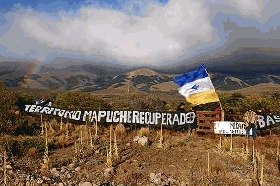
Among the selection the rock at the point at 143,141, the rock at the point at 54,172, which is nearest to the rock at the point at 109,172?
the rock at the point at 54,172

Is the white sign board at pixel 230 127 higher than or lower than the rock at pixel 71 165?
higher

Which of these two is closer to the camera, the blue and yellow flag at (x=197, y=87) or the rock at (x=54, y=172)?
the rock at (x=54, y=172)

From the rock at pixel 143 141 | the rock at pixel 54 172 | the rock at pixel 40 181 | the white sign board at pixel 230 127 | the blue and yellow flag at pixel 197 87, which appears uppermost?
the blue and yellow flag at pixel 197 87

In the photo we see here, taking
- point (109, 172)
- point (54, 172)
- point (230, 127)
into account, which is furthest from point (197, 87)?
point (54, 172)

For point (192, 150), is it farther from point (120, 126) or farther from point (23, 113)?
point (23, 113)

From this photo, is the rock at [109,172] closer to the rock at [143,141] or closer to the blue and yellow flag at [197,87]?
the rock at [143,141]

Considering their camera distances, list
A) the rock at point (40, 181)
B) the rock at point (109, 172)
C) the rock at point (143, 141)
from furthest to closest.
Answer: the rock at point (143, 141) → the rock at point (109, 172) → the rock at point (40, 181)

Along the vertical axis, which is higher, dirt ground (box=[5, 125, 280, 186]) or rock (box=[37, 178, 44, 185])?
dirt ground (box=[5, 125, 280, 186])

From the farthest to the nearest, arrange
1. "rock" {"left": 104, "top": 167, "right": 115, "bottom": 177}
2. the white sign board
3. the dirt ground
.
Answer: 1. the white sign board
2. "rock" {"left": 104, "top": 167, "right": 115, "bottom": 177}
3. the dirt ground

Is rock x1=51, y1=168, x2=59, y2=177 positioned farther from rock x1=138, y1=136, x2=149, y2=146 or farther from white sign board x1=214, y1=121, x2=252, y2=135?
white sign board x1=214, y1=121, x2=252, y2=135

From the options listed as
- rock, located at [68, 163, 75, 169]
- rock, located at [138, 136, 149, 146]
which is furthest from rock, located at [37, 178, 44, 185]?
rock, located at [138, 136, 149, 146]

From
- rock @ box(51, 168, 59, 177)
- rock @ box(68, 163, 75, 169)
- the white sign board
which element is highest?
the white sign board

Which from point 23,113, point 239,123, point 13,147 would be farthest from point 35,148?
point 23,113

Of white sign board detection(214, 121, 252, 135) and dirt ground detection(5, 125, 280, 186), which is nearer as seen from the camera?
dirt ground detection(5, 125, 280, 186)
